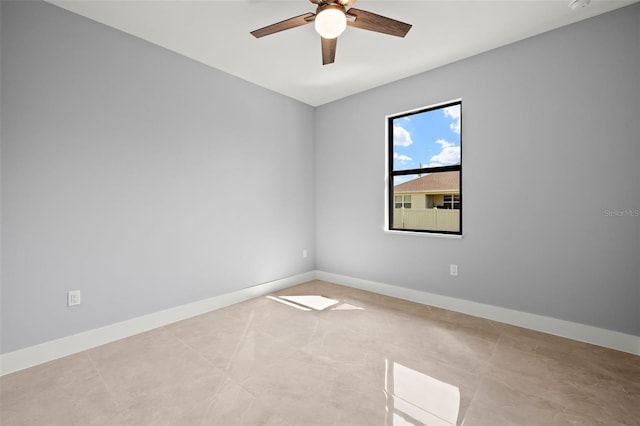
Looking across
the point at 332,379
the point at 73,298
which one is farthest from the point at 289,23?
the point at 73,298

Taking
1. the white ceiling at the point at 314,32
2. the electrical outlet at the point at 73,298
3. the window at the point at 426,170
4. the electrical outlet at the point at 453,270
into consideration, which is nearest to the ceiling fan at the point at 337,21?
the white ceiling at the point at 314,32

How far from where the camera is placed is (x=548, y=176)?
2545mm

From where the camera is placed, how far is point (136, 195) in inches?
102

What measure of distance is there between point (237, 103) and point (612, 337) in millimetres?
4197

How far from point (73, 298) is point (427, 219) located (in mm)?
3506

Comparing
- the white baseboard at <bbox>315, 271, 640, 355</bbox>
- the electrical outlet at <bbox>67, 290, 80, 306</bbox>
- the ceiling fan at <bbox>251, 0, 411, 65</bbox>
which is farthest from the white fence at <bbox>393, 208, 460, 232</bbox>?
the electrical outlet at <bbox>67, 290, 80, 306</bbox>

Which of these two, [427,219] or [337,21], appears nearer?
[337,21]

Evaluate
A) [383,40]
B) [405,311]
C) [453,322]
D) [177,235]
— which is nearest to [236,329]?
[177,235]

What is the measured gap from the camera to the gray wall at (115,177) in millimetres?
2049

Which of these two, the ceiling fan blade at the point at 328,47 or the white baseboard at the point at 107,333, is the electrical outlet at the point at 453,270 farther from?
the ceiling fan blade at the point at 328,47

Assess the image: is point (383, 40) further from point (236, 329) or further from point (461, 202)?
point (236, 329)

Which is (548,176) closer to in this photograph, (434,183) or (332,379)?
(434,183)

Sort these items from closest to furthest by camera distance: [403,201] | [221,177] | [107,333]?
[107,333] < [221,177] < [403,201]

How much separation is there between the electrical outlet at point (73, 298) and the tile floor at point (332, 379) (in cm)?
40
